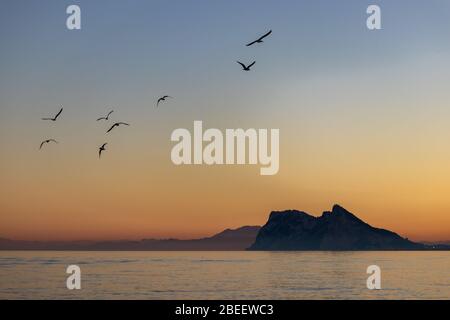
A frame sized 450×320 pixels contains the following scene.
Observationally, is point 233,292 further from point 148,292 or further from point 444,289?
point 444,289

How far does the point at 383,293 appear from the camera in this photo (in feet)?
280

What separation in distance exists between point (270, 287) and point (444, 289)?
952 inches

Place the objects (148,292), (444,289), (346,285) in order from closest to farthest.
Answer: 1. (148,292)
2. (444,289)
3. (346,285)

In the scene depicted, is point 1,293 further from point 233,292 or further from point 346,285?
point 346,285

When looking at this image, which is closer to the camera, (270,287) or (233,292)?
(233,292)

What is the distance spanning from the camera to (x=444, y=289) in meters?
93.2
